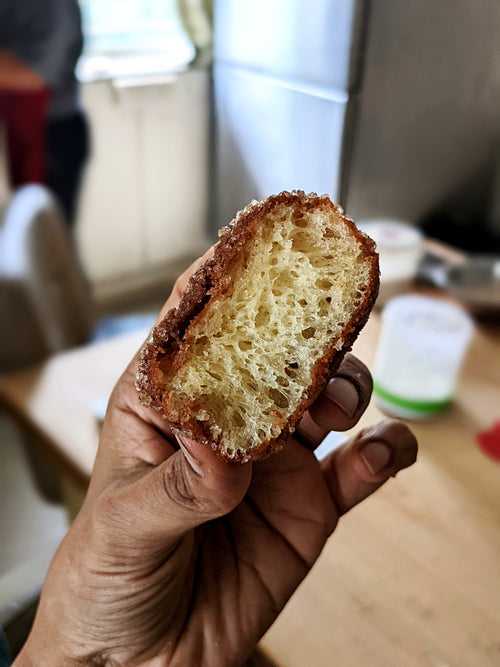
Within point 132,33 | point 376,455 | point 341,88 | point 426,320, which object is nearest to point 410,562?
point 376,455

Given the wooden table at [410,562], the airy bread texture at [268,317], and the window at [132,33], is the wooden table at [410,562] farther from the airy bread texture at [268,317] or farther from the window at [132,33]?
the window at [132,33]

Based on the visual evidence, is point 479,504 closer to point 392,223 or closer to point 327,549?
point 327,549

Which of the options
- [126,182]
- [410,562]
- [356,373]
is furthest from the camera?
[126,182]

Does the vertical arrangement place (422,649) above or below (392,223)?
below

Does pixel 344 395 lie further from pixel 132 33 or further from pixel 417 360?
pixel 132 33

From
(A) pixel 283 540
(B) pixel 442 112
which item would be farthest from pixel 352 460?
(B) pixel 442 112

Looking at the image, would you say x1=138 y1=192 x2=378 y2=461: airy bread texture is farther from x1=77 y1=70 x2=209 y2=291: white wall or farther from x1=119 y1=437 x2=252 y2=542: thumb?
x1=77 y1=70 x2=209 y2=291: white wall

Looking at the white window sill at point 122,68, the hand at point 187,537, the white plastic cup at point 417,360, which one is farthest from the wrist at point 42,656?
the white window sill at point 122,68
